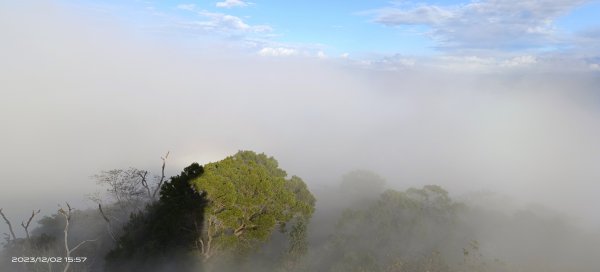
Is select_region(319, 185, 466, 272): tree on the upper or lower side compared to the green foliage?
lower

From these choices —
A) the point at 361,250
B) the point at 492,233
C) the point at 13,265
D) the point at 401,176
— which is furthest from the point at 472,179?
the point at 13,265

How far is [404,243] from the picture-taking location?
33875 millimetres

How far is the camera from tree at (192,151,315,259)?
27.0m

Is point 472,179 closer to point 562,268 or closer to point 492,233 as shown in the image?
point 492,233

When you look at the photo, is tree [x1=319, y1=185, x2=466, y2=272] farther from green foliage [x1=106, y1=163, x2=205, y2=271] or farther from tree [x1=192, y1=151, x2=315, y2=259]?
green foliage [x1=106, y1=163, x2=205, y2=271]

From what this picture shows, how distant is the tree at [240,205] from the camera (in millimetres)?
26984

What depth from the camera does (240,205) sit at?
27.4 m

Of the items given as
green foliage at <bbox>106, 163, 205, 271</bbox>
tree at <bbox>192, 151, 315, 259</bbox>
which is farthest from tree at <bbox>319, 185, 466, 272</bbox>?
green foliage at <bbox>106, 163, 205, 271</bbox>

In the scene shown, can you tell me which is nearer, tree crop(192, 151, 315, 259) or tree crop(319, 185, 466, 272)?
tree crop(192, 151, 315, 259)

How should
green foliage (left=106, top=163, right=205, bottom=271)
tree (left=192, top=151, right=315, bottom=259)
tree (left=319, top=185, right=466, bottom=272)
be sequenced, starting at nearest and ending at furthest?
tree (left=192, top=151, right=315, bottom=259)
green foliage (left=106, top=163, right=205, bottom=271)
tree (left=319, top=185, right=466, bottom=272)

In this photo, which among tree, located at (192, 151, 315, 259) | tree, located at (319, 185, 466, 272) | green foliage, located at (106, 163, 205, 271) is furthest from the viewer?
tree, located at (319, 185, 466, 272)

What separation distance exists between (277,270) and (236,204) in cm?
646

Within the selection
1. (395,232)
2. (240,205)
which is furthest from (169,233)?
(395,232)

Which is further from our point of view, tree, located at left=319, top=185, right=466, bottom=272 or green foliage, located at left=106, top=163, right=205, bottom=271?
tree, located at left=319, top=185, right=466, bottom=272
